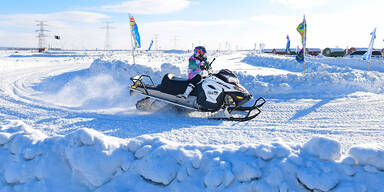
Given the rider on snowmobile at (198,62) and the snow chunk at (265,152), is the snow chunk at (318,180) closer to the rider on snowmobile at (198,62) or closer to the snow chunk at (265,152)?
the snow chunk at (265,152)

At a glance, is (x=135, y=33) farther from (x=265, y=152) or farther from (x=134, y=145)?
(x=265, y=152)

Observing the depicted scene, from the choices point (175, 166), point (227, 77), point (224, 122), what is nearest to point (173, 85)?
point (227, 77)

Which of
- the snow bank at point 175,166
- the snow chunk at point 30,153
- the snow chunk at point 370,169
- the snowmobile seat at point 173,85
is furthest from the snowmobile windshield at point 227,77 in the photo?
the snow chunk at point 30,153

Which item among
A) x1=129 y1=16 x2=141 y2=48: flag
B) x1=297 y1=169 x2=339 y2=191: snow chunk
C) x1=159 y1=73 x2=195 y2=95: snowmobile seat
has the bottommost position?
x1=297 y1=169 x2=339 y2=191: snow chunk

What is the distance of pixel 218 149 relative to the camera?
3340 mm

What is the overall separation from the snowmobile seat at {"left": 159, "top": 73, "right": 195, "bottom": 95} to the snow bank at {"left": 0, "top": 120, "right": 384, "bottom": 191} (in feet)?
8.58

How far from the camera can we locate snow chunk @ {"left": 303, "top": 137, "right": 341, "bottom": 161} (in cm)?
291

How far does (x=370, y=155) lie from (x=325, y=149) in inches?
17.1

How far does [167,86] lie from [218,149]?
3.23 metres

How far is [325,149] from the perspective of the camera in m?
2.93

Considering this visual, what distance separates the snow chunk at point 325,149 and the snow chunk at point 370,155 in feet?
0.61

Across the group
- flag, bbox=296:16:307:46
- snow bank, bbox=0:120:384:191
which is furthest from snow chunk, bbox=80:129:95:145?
flag, bbox=296:16:307:46

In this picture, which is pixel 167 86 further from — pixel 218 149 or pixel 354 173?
pixel 354 173

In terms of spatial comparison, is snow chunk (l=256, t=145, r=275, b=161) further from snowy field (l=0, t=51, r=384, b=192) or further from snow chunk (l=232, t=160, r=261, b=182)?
snow chunk (l=232, t=160, r=261, b=182)
